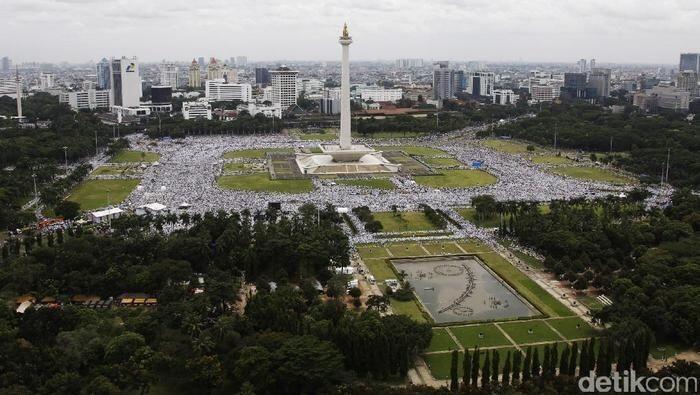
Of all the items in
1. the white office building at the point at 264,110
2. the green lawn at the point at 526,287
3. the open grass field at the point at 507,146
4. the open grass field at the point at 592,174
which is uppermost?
the white office building at the point at 264,110

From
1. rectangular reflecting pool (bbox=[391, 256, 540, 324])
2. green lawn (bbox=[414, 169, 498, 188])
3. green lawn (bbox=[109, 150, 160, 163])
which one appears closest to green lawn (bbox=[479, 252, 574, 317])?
rectangular reflecting pool (bbox=[391, 256, 540, 324])

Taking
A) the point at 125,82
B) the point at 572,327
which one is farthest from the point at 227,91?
the point at 572,327

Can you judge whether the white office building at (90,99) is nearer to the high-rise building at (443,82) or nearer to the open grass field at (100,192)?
the high-rise building at (443,82)

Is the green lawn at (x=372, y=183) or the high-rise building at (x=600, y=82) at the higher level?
the high-rise building at (x=600, y=82)

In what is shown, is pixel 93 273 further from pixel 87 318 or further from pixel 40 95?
pixel 40 95

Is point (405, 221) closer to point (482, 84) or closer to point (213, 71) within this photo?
point (482, 84)

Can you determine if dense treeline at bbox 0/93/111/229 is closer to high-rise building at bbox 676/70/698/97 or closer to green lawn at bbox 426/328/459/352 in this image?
green lawn at bbox 426/328/459/352

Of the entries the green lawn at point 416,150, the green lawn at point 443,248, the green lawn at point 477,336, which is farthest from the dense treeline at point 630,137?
the green lawn at point 477,336
